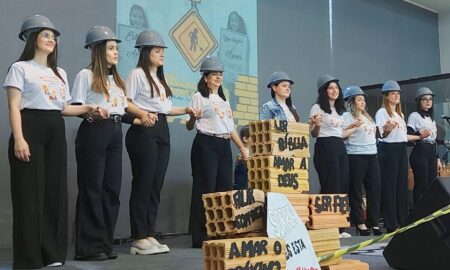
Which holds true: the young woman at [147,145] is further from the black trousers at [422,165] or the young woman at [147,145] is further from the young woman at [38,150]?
the black trousers at [422,165]

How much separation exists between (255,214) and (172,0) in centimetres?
355

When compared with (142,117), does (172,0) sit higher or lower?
higher

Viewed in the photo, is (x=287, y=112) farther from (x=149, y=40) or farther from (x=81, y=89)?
(x=81, y=89)

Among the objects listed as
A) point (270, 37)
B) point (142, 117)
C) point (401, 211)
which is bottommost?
point (401, 211)

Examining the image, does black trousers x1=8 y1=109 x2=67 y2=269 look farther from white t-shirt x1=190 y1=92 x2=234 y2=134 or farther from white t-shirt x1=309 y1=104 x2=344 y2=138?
white t-shirt x1=309 y1=104 x2=344 y2=138

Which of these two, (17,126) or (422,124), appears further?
(422,124)

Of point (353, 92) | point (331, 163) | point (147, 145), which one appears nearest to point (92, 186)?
point (147, 145)

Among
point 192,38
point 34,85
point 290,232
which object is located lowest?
point 290,232

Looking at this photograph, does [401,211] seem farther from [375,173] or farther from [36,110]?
[36,110]

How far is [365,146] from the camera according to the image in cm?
479

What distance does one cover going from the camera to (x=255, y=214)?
7.24 ft

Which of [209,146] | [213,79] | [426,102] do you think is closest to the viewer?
[209,146]

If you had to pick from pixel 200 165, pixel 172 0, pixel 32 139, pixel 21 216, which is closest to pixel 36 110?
pixel 32 139

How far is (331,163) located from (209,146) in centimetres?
124
